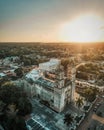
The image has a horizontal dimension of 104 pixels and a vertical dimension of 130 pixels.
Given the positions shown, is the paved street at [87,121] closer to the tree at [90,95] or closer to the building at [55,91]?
the tree at [90,95]

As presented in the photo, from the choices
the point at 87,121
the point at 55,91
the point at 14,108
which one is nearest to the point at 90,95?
the point at 87,121

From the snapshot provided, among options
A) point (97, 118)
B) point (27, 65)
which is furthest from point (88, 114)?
point (27, 65)

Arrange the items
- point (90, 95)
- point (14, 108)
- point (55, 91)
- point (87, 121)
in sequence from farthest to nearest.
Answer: point (90, 95) → point (55, 91) → point (87, 121) → point (14, 108)

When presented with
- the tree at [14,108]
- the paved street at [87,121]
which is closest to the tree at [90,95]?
the paved street at [87,121]

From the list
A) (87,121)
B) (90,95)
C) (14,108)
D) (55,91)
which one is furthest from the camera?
(90,95)

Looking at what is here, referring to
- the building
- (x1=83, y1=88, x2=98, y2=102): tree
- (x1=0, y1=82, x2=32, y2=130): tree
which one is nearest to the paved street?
(x1=83, y1=88, x2=98, y2=102): tree

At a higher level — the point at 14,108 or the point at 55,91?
the point at 55,91

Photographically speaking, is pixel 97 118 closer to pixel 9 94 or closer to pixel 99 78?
pixel 9 94

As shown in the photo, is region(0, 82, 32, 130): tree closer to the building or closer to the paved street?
the building

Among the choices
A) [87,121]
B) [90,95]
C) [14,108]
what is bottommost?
[87,121]

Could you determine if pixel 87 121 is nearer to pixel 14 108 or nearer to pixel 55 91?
pixel 55 91

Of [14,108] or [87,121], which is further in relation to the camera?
[87,121]
